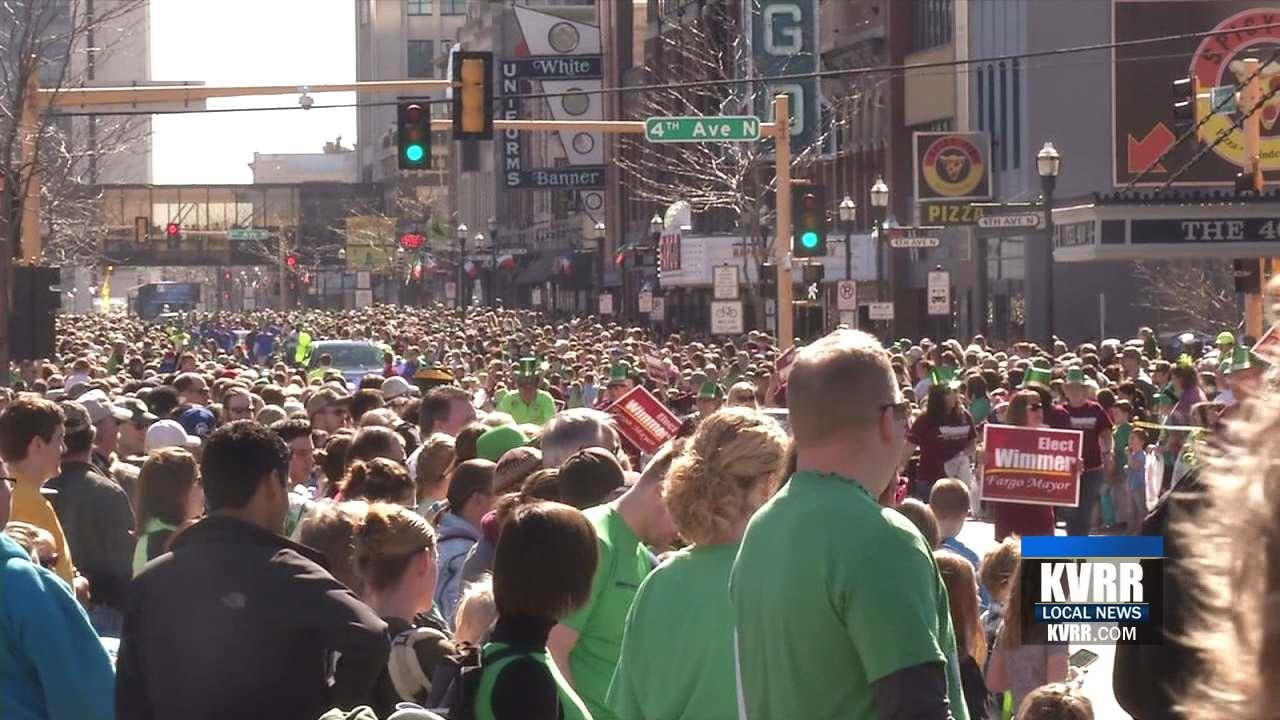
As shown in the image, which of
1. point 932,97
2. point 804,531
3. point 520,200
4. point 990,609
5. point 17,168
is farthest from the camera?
point 520,200

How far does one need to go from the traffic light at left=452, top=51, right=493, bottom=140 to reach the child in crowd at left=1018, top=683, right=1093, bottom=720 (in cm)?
2001

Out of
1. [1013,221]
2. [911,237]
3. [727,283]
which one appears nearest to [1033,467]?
[727,283]

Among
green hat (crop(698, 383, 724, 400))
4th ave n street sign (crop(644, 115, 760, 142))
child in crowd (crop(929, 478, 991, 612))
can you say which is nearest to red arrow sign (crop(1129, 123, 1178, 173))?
4th ave n street sign (crop(644, 115, 760, 142))

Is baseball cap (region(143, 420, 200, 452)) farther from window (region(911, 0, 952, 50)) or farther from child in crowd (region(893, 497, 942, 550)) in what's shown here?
window (region(911, 0, 952, 50))

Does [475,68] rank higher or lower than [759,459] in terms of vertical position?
higher

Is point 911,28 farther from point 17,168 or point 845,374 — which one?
point 845,374

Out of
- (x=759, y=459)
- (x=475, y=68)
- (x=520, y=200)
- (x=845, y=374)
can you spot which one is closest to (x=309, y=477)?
(x=759, y=459)

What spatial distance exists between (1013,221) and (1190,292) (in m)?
11.8

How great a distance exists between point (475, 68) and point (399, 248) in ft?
371

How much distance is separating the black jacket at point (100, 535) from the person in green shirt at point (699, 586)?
4.26 metres

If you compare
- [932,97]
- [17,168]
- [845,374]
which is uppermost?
[932,97]

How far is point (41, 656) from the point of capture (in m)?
5.47

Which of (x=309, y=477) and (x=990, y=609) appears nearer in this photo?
(x=990, y=609)

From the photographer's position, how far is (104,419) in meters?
12.9
